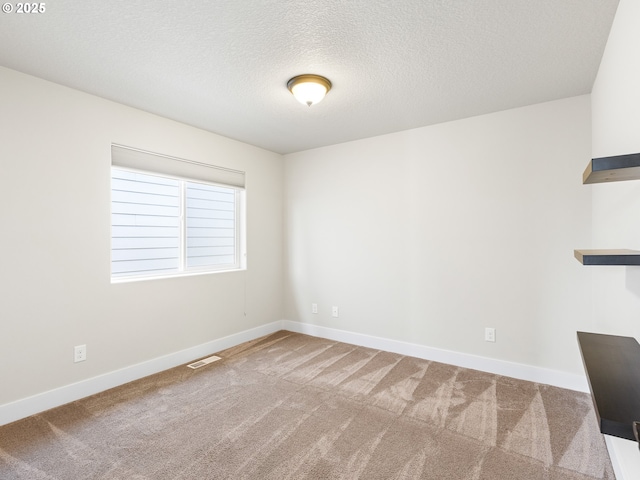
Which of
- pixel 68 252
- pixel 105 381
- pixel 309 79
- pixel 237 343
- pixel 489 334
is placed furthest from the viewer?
pixel 237 343

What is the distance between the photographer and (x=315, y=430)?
215 cm

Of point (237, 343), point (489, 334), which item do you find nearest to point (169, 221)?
point (237, 343)

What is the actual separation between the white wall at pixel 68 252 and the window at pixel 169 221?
147 mm

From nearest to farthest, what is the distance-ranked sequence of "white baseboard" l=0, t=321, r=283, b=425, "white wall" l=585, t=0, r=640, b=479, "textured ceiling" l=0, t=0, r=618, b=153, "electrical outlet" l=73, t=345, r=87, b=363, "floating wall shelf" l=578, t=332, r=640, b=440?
"floating wall shelf" l=578, t=332, r=640, b=440 → "white wall" l=585, t=0, r=640, b=479 → "textured ceiling" l=0, t=0, r=618, b=153 → "white baseboard" l=0, t=321, r=283, b=425 → "electrical outlet" l=73, t=345, r=87, b=363

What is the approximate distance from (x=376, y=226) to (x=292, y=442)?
2.42m

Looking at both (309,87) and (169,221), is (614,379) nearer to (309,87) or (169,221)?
(309,87)

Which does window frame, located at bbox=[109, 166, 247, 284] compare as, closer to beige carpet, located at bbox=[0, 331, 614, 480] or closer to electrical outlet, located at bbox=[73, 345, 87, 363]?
electrical outlet, located at bbox=[73, 345, 87, 363]

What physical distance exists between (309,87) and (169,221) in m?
2.01

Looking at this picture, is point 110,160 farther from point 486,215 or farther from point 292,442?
point 486,215

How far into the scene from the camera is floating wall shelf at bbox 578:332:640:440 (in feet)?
2.50

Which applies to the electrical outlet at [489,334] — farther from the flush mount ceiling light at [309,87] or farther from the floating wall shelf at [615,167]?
the flush mount ceiling light at [309,87]

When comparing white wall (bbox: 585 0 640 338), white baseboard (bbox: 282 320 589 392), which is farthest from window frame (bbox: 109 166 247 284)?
white wall (bbox: 585 0 640 338)

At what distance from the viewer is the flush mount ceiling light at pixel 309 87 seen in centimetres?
236

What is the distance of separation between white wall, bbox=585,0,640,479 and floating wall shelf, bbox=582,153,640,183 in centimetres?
47
